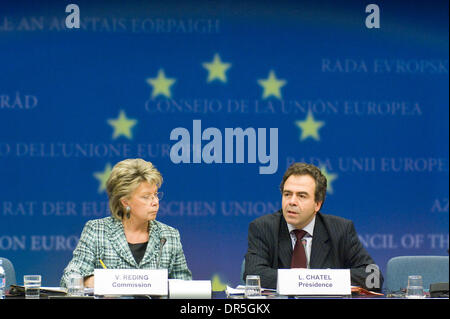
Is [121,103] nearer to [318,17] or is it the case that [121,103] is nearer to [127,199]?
[127,199]

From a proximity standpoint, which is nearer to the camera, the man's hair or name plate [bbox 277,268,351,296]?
name plate [bbox 277,268,351,296]

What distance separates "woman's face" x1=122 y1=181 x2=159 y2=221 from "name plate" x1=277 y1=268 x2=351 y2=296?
3.20 ft

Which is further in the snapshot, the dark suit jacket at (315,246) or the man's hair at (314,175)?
the man's hair at (314,175)

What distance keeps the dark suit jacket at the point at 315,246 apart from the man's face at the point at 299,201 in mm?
54

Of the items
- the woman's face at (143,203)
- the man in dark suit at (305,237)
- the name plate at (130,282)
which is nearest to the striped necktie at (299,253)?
the man in dark suit at (305,237)

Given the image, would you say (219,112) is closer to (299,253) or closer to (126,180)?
(126,180)

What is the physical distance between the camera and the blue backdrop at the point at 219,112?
4.41 m

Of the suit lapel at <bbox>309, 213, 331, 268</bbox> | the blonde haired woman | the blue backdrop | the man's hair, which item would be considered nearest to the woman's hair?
the blonde haired woman

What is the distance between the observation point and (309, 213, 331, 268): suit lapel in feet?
12.1

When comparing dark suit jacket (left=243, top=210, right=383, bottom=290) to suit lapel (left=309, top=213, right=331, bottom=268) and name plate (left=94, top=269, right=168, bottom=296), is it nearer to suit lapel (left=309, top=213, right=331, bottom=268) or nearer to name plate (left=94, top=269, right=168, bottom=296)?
suit lapel (left=309, top=213, right=331, bottom=268)

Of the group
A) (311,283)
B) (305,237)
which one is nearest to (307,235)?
(305,237)

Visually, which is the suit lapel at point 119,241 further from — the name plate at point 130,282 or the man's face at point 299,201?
the man's face at point 299,201

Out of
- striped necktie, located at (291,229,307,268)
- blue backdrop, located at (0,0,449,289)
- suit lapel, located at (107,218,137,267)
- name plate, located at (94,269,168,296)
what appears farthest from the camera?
blue backdrop, located at (0,0,449,289)

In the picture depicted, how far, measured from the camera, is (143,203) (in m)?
3.67
